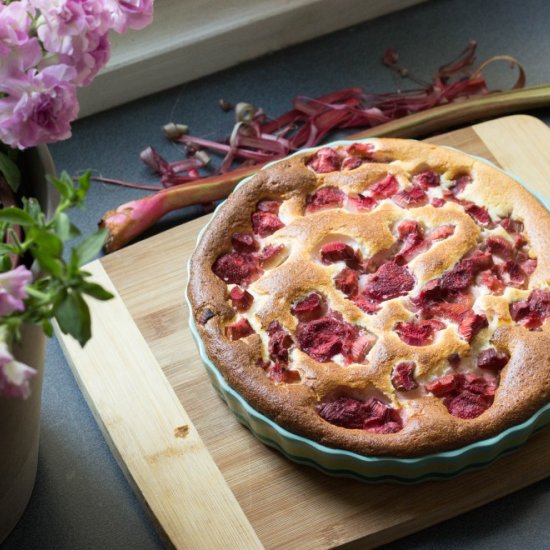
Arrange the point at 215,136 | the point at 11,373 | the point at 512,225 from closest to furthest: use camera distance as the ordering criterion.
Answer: the point at 11,373 < the point at 512,225 < the point at 215,136

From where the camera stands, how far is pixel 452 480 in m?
1.55

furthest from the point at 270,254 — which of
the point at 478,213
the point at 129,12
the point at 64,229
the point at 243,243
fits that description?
the point at 64,229

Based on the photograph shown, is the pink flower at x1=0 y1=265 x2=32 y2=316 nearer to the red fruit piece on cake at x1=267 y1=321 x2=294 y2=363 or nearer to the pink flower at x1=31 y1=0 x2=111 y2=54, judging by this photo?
the pink flower at x1=31 y1=0 x2=111 y2=54

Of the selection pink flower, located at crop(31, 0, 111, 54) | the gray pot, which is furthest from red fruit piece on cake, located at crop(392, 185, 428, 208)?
pink flower, located at crop(31, 0, 111, 54)

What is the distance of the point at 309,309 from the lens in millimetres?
1594

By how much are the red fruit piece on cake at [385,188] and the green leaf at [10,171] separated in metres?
0.68

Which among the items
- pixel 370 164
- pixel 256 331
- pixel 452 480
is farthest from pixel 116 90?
pixel 452 480

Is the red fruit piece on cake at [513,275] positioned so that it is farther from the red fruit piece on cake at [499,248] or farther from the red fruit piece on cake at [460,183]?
the red fruit piece on cake at [460,183]

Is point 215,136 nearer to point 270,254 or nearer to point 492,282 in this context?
point 270,254

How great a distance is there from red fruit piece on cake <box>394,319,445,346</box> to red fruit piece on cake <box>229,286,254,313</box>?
249 millimetres

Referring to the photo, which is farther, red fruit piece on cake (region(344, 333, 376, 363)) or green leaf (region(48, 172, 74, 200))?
red fruit piece on cake (region(344, 333, 376, 363))

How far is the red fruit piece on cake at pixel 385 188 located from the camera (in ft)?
5.74

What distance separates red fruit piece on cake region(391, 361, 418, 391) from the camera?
4.96 feet

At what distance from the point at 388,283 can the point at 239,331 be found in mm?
267
